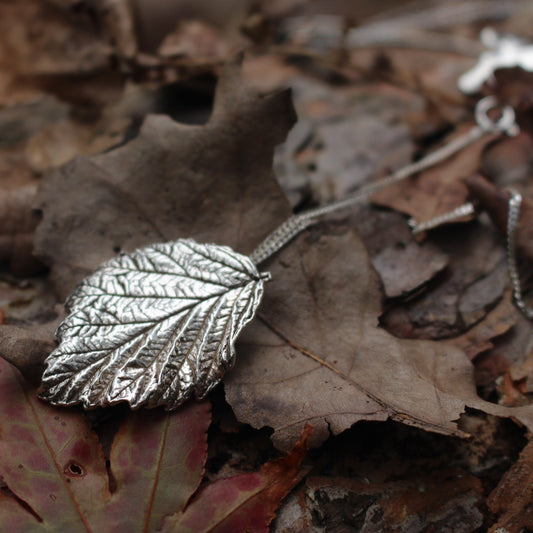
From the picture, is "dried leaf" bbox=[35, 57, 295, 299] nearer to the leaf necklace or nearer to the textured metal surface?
the leaf necklace

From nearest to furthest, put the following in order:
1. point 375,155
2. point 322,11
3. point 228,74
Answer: point 228,74, point 375,155, point 322,11

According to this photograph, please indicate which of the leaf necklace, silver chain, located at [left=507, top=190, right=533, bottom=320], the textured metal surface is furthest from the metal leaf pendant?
the textured metal surface

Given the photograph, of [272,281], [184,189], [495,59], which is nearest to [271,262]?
[272,281]

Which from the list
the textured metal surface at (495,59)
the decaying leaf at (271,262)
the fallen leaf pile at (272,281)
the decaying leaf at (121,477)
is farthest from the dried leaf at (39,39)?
the textured metal surface at (495,59)

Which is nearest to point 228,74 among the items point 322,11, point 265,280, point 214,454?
point 265,280

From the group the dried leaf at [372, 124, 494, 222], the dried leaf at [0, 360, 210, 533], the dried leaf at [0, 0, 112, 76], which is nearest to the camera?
the dried leaf at [0, 360, 210, 533]

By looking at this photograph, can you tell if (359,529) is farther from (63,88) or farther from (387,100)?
(63,88)

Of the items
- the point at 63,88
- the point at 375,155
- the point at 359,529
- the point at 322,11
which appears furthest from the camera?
the point at 322,11

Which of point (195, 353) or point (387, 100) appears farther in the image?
point (387, 100)

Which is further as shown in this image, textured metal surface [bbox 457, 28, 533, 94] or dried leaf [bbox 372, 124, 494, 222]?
textured metal surface [bbox 457, 28, 533, 94]
